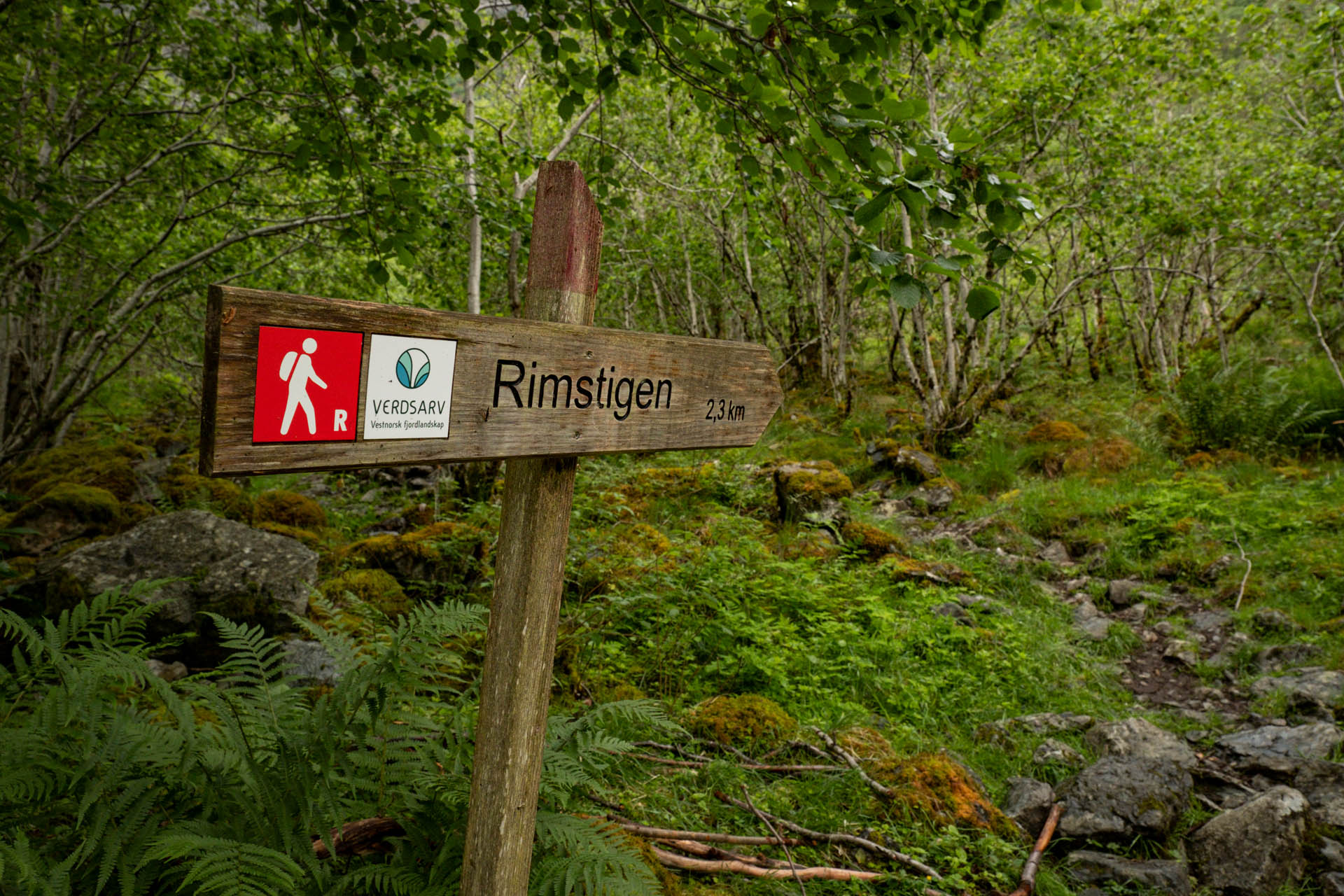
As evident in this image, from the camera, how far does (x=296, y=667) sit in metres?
3.84

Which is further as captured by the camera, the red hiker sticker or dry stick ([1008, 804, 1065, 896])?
dry stick ([1008, 804, 1065, 896])

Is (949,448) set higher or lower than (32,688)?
higher

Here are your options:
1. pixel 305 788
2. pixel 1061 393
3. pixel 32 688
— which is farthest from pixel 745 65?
pixel 1061 393

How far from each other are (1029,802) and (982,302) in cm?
271

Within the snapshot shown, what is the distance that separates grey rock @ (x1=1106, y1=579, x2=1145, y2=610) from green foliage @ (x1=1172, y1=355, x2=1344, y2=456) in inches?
141

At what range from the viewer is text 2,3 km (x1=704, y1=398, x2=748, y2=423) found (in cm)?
187

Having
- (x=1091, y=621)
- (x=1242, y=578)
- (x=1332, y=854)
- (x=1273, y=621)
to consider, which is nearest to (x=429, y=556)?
(x=1091, y=621)

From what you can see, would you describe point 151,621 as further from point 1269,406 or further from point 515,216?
point 1269,406

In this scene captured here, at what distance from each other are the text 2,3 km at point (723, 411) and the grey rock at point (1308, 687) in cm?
449

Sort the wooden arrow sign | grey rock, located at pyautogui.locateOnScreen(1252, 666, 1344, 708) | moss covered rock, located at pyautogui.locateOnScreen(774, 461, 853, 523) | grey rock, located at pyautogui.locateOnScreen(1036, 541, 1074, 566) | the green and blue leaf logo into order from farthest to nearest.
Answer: moss covered rock, located at pyautogui.locateOnScreen(774, 461, 853, 523), grey rock, located at pyautogui.locateOnScreen(1036, 541, 1074, 566), grey rock, located at pyautogui.locateOnScreen(1252, 666, 1344, 708), the green and blue leaf logo, the wooden arrow sign

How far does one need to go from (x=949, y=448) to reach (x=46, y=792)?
9.79 meters

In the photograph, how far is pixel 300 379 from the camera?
112 cm

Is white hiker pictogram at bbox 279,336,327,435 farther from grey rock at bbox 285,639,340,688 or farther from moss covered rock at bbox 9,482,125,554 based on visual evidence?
moss covered rock at bbox 9,482,125,554

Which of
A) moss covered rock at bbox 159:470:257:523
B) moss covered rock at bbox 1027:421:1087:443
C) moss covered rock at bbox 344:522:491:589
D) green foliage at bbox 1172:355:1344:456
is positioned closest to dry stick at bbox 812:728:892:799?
moss covered rock at bbox 344:522:491:589
